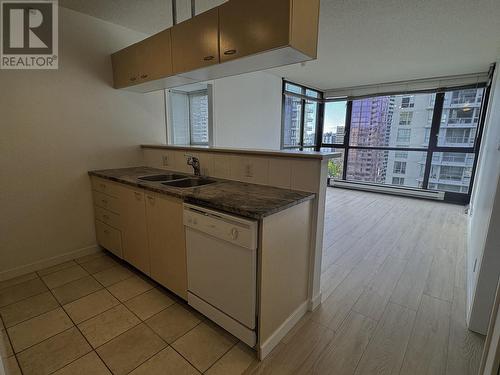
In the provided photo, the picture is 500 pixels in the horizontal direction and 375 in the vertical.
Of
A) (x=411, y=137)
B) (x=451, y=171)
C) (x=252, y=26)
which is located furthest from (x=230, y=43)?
(x=451, y=171)

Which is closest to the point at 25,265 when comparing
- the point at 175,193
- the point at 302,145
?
the point at 175,193

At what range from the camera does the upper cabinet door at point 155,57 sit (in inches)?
83.4

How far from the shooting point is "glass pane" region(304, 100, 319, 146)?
20.6 ft

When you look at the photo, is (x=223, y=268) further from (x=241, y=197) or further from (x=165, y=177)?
(x=165, y=177)

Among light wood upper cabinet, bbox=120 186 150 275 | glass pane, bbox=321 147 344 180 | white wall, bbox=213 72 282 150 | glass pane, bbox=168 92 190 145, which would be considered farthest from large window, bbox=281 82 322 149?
light wood upper cabinet, bbox=120 186 150 275

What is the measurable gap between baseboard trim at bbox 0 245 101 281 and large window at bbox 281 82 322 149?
4133mm

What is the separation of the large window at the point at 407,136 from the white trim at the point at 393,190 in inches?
6.7

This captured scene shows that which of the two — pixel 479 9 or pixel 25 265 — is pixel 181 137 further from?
pixel 479 9

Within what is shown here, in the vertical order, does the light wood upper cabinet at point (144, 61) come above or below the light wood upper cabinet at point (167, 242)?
above

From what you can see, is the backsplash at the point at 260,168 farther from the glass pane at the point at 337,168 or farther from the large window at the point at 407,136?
the glass pane at the point at 337,168

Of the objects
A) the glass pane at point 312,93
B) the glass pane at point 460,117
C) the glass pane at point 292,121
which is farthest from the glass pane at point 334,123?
the glass pane at point 460,117

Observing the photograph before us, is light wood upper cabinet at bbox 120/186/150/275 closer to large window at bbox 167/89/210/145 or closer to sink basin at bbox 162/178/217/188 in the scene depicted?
sink basin at bbox 162/178/217/188

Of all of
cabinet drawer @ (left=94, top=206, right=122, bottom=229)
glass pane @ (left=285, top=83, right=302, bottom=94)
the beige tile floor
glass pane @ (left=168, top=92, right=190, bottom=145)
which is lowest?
the beige tile floor

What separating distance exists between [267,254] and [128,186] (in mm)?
1470
